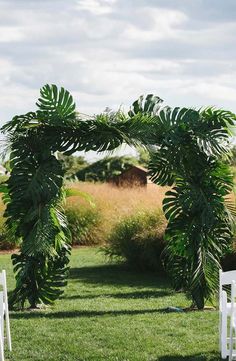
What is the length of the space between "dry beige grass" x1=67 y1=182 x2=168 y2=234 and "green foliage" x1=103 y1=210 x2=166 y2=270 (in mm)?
336

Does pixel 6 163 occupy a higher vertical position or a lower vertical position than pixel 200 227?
higher

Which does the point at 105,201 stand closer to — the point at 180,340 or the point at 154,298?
the point at 154,298

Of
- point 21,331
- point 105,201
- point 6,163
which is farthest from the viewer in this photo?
point 105,201

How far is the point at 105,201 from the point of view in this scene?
2066 cm

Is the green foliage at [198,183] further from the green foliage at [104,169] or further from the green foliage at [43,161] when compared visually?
the green foliage at [104,169]

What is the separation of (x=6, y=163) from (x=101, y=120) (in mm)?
1587

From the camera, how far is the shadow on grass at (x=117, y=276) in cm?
1417

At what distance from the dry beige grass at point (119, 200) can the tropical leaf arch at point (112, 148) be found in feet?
15.8

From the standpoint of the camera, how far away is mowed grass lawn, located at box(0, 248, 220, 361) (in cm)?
805

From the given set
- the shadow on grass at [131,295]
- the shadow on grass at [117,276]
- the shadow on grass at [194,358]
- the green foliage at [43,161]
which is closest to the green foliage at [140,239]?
the shadow on grass at [117,276]

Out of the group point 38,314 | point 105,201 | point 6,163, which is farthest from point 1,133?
point 105,201

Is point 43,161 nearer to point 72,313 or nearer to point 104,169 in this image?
point 72,313

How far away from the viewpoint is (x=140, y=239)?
15219 millimetres

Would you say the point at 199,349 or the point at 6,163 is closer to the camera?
the point at 199,349
